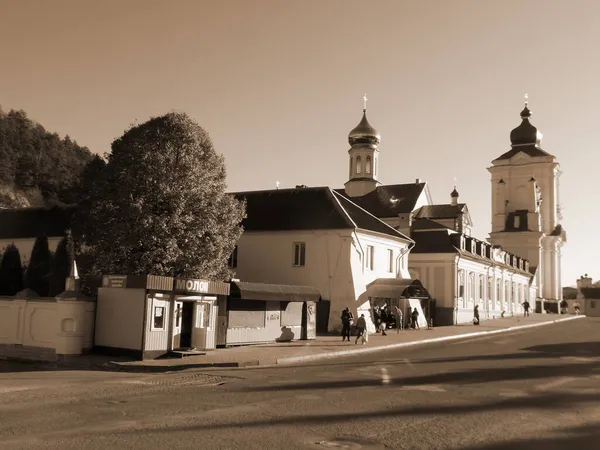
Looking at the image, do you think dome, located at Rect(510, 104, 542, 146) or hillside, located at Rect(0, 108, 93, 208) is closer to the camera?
hillside, located at Rect(0, 108, 93, 208)

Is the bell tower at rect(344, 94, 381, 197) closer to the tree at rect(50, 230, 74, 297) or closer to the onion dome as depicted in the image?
the tree at rect(50, 230, 74, 297)

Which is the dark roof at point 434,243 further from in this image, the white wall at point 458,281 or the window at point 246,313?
the window at point 246,313

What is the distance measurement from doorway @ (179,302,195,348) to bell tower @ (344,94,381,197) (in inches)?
1858

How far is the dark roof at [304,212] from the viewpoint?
36344mm

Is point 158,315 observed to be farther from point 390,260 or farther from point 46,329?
point 390,260

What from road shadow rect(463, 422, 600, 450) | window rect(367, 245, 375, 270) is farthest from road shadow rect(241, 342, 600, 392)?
window rect(367, 245, 375, 270)

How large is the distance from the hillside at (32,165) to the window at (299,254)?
70.1m

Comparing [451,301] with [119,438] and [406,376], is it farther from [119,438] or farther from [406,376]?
[119,438]

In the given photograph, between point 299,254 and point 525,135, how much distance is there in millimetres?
80477

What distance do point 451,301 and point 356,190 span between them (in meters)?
23.5

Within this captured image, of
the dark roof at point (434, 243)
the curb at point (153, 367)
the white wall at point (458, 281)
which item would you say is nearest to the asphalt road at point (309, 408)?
the curb at point (153, 367)

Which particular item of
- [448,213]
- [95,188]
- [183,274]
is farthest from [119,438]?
[448,213]

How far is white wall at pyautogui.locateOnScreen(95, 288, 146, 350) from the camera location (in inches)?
835

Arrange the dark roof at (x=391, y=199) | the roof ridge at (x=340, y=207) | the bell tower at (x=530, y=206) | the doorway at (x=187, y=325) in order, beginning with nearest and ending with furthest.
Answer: the doorway at (x=187, y=325) < the roof ridge at (x=340, y=207) < the dark roof at (x=391, y=199) < the bell tower at (x=530, y=206)
